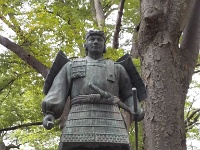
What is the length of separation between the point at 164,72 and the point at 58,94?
2.28m

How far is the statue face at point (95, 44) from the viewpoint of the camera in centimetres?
307

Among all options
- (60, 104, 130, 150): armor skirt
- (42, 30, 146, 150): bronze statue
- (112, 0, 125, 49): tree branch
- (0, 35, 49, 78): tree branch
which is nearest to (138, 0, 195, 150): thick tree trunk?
(112, 0, 125, 49): tree branch

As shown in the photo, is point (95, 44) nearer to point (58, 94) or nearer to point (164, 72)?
point (58, 94)

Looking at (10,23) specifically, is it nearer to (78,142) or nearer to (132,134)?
(132,134)

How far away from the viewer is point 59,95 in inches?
115

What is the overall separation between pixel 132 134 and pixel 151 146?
2954mm

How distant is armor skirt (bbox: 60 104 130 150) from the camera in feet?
8.85

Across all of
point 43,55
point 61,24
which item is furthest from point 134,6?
point 43,55

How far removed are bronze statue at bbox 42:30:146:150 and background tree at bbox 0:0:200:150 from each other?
164cm

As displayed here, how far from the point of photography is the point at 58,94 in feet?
9.58

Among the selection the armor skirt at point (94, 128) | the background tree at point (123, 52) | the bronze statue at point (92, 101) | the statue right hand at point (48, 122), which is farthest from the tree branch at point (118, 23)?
the statue right hand at point (48, 122)

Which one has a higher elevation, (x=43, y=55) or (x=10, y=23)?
(x=10, y=23)

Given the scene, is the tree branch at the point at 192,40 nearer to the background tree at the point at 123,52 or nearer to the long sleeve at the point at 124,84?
the background tree at the point at 123,52

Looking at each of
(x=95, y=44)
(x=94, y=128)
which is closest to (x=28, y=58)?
(x=95, y=44)
